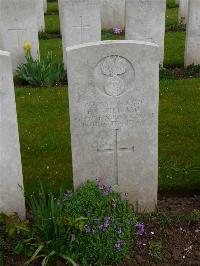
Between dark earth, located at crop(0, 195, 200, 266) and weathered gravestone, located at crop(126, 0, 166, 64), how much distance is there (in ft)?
14.5

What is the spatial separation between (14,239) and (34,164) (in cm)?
161

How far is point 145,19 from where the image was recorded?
8336mm

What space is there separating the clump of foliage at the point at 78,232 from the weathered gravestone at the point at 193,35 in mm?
5466

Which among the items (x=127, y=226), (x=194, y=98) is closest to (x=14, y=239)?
(x=127, y=226)

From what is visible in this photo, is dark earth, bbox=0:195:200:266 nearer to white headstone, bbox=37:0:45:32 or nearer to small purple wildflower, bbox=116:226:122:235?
small purple wildflower, bbox=116:226:122:235

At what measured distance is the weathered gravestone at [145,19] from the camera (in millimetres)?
8164

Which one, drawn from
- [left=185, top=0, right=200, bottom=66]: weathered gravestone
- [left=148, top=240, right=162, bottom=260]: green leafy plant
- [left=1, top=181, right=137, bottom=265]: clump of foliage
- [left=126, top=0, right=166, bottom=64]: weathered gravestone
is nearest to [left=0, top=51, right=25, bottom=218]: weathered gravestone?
[left=1, top=181, right=137, bottom=265]: clump of foliage

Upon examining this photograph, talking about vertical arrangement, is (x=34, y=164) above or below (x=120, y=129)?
below

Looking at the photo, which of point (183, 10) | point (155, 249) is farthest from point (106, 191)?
point (183, 10)

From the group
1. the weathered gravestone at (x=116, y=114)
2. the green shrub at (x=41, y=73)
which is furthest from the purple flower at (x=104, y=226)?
the green shrub at (x=41, y=73)

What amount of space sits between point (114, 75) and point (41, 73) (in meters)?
4.33

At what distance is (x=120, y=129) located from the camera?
4254 millimetres

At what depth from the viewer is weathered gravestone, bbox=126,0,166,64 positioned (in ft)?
26.8

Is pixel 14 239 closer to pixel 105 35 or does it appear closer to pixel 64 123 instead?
pixel 64 123
